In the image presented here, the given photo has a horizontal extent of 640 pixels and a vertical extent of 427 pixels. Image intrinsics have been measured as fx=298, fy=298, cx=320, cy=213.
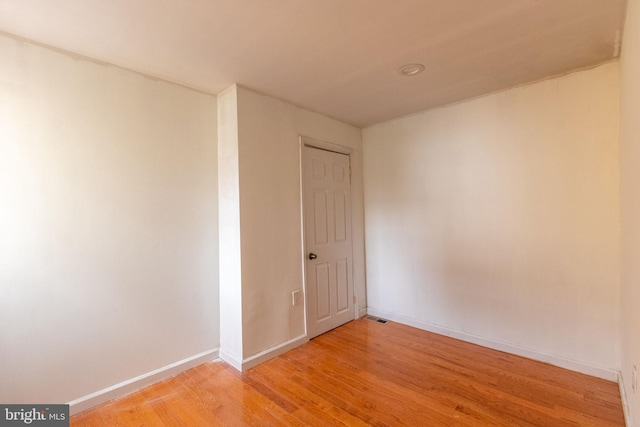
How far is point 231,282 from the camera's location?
2648mm

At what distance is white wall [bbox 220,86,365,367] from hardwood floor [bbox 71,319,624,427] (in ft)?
1.07

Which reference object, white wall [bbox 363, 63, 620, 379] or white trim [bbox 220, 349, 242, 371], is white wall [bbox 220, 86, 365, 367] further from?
white wall [bbox 363, 63, 620, 379]

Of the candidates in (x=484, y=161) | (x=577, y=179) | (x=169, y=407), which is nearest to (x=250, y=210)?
(x=169, y=407)

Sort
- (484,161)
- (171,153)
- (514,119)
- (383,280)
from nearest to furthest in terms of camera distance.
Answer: (171,153) → (514,119) → (484,161) → (383,280)

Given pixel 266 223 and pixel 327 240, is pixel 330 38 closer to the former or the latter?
pixel 266 223

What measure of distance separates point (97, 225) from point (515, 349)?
3.61 m

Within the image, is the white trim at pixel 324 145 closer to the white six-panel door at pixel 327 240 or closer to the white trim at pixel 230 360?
the white six-panel door at pixel 327 240

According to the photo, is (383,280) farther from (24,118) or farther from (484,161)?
(24,118)

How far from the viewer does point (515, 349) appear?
2.71m

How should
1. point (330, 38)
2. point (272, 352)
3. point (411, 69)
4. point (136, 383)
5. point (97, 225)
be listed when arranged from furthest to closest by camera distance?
1. point (272, 352)
2. point (411, 69)
3. point (136, 383)
4. point (97, 225)
5. point (330, 38)

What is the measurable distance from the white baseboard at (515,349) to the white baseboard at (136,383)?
2131 millimetres

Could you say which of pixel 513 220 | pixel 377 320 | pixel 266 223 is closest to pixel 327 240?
pixel 266 223

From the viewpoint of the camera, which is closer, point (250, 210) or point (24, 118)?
point (24, 118)

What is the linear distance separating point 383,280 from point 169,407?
2.50 metres
